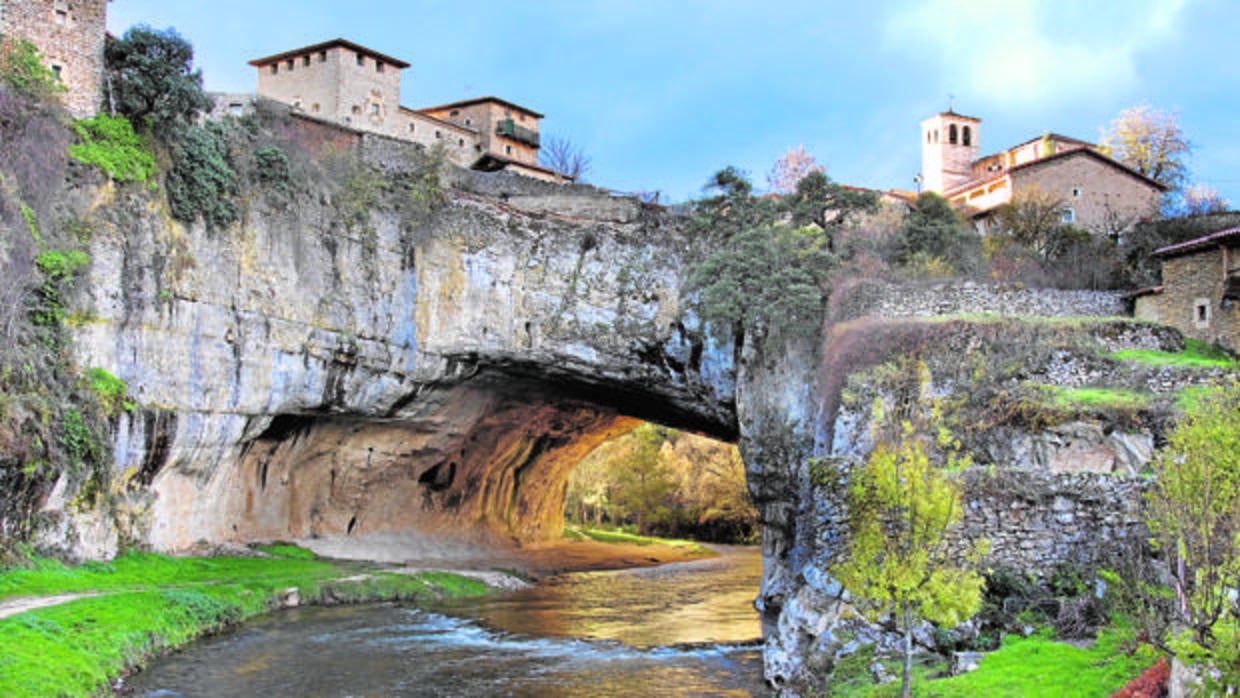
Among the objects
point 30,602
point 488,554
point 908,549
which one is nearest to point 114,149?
point 30,602

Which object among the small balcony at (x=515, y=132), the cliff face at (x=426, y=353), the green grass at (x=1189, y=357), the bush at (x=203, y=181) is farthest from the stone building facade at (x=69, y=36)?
the small balcony at (x=515, y=132)

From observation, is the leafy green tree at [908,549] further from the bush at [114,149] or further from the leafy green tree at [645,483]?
the leafy green tree at [645,483]

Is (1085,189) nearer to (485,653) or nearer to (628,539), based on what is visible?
(485,653)

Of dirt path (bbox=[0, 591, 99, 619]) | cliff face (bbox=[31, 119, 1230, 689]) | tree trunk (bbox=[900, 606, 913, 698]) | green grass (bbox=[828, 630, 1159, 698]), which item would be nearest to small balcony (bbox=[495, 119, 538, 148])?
cliff face (bbox=[31, 119, 1230, 689])

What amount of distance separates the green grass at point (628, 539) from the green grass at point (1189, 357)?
35531mm

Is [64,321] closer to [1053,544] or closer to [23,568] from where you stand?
[23,568]

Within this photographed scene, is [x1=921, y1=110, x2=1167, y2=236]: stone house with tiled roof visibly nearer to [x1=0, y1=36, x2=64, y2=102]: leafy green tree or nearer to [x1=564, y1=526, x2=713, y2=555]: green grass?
[x1=564, y1=526, x2=713, y2=555]: green grass

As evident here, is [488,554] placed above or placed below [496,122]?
below

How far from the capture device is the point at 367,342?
37.3 meters

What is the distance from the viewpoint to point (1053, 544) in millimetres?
16391

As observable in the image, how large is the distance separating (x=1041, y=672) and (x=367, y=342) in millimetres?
28572

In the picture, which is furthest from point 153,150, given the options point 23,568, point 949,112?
point 949,112

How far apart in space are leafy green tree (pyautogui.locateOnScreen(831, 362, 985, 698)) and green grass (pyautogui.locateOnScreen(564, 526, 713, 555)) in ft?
145

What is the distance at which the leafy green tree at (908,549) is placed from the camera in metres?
14.5
